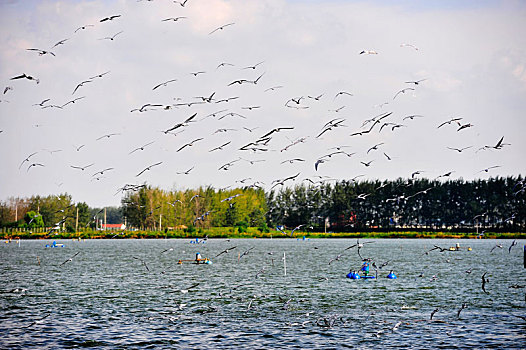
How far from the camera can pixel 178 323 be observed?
1492 inches

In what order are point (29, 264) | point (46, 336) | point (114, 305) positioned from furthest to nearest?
1. point (29, 264)
2. point (114, 305)
3. point (46, 336)

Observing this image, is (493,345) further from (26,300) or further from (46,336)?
(26,300)

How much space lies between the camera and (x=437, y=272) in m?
79.7

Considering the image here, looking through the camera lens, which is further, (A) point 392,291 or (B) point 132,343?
(A) point 392,291

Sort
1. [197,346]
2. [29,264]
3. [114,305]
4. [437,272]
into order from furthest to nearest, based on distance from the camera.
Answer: [29,264], [437,272], [114,305], [197,346]

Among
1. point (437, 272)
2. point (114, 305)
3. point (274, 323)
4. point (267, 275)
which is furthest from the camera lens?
point (437, 272)

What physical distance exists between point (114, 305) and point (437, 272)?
5018cm

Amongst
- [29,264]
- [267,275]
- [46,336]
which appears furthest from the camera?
[29,264]

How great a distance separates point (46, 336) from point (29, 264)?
64.7 m

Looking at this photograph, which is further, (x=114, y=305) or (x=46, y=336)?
(x=114, y=305)

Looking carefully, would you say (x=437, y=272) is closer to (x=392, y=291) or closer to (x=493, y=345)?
(x=392, y=291)

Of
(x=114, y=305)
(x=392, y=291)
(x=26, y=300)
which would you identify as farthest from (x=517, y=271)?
(x=26, y=300)

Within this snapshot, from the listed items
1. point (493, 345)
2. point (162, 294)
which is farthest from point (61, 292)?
point (493, 345)

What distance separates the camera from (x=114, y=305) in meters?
45.8
